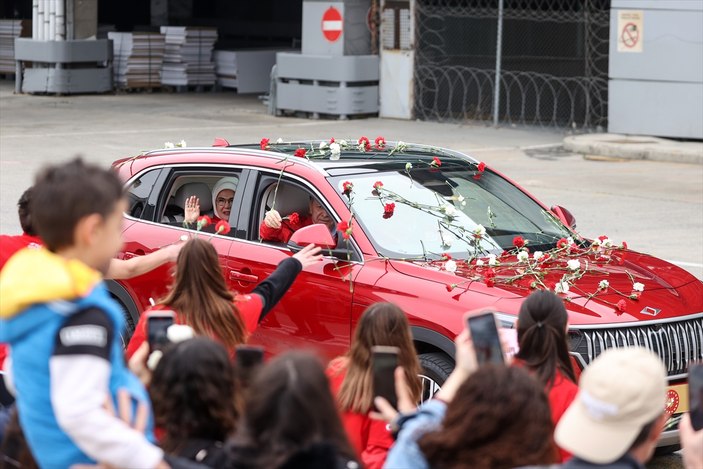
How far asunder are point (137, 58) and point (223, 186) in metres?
25.5

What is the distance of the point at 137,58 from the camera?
1289 inches

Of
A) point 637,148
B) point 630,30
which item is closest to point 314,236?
point 637,148

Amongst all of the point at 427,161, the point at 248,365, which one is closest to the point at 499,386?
the point at 248,365

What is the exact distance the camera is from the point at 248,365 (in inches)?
154

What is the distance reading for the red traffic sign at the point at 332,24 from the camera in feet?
87.7

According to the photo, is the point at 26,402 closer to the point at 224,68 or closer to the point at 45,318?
the point at 45,318

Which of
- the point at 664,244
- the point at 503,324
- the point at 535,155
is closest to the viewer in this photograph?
the point at 503,324

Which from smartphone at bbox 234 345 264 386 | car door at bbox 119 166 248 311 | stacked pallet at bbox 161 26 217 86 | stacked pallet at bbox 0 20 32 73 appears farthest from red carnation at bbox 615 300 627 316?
stacked pallet at bbox 0 20 32 73

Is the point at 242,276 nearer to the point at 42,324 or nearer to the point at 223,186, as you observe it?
the point at 223,186

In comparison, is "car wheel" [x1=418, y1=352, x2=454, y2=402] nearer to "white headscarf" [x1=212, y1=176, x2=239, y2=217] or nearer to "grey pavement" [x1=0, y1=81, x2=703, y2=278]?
"white headscarf" [x1=212, y1=176, x2=239, y2=217]

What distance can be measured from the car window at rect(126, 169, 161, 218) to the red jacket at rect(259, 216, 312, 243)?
1.25 metres

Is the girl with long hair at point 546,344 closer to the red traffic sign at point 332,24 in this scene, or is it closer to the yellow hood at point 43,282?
the yellow hood at point 43,282

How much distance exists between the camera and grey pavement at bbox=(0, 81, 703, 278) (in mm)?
14797

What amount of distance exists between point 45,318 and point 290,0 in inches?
1586
